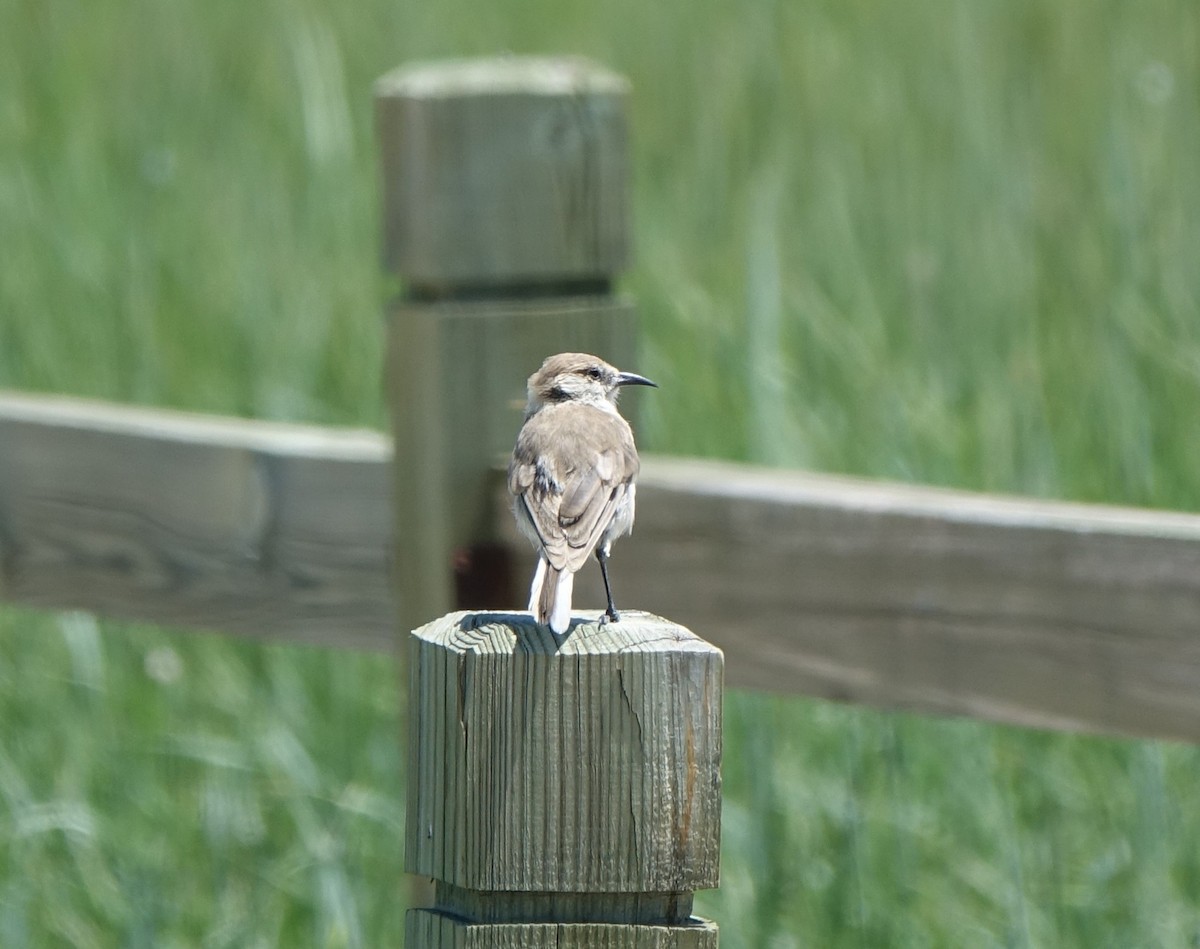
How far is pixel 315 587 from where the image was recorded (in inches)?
103

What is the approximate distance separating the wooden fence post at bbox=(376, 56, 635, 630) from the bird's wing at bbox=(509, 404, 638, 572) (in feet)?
0.75

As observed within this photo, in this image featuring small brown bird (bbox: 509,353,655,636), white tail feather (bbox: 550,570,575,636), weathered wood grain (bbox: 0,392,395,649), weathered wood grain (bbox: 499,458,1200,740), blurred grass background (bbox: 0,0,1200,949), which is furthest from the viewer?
blurred grass background (bbox: 0,0,1200,949)

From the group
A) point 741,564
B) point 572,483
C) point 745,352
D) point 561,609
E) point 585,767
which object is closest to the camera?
point 585,767

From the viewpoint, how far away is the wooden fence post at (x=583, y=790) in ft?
4.16

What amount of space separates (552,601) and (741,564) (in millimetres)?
892

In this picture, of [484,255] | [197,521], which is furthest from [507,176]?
[197,521]

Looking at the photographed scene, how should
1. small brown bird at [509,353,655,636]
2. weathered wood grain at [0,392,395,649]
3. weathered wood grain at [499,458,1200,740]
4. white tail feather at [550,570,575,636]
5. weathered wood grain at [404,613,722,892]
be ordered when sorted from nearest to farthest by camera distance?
weathered wood grain at [404,613,722,892] → white tail feather at [550,570,575,636] → small brown bird at [509,353,655,636] → weathered wood grain at [499,458,1200,740] → weathered wood grain at [0,392,395,649]

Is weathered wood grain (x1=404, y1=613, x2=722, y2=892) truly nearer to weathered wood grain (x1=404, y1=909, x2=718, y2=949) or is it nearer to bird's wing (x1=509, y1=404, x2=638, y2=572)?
weathered wood grain (x1=404, y1=909, x2=718, y2=949)

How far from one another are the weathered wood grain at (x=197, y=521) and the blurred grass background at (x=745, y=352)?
369 mm

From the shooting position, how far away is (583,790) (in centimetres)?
127

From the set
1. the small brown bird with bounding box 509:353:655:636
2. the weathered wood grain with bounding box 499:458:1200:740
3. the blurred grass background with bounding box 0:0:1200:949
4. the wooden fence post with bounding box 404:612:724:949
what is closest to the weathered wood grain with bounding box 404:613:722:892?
the wooden fence post with bounding box 404:612:724:949

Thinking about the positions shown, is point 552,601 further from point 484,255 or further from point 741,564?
point 484,255

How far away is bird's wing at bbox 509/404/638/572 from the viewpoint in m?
1.88

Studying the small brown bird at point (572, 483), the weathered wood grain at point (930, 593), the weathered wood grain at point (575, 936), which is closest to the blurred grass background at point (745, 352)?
the weathered wood grain at point (930, 593)
